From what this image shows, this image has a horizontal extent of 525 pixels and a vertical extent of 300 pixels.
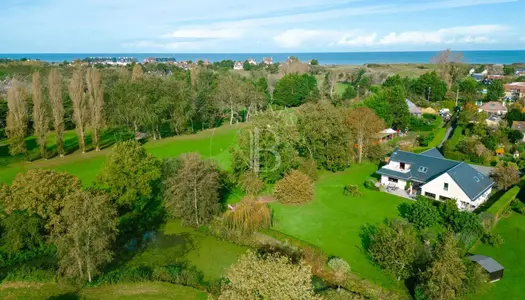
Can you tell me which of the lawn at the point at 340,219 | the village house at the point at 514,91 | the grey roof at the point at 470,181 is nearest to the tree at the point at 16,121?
the lawn at the point at 340,219

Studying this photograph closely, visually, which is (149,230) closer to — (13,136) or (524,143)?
(13,136)

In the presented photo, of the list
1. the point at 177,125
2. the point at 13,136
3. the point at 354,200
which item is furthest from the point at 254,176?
the point at 13,136

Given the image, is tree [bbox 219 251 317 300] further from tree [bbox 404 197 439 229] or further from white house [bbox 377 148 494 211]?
white house [bbox 377 148 494 211]

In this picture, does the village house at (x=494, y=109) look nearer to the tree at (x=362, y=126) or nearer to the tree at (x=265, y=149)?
the tree at (x=362, y=126)

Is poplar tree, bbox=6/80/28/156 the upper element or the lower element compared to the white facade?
upper

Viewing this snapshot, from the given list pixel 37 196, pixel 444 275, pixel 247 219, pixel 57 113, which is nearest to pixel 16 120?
pixel 57 113

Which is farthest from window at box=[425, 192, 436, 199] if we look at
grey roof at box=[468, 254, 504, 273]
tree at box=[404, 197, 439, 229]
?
grey roof at box=[468, 254, 504, 273]
